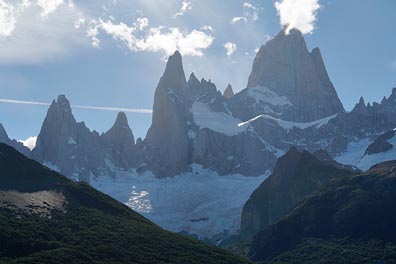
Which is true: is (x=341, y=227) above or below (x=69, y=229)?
above

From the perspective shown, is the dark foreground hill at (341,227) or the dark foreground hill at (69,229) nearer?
the dark foreground hill at (69,229)

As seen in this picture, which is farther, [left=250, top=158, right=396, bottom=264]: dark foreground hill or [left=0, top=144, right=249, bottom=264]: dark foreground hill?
[left=250, top=158, right=396, bottom=264]: dark foreground hill

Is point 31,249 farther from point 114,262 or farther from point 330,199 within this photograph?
point 330,199

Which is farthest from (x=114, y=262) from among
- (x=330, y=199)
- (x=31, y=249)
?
(x=330, y=199)

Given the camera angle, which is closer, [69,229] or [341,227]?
[69,229]
